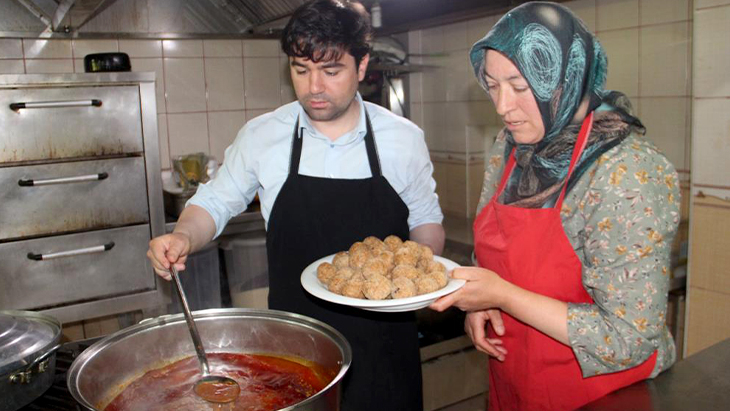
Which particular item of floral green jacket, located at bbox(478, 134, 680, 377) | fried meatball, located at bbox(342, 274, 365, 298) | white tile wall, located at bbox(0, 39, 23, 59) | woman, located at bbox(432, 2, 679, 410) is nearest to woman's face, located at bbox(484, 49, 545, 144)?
woman, located at bbox(432, 2, 679, 410)

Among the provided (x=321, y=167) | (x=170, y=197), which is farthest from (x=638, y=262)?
(x=170, y=197)

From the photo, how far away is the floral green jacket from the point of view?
1.09 meters

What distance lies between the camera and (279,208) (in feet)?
5.43

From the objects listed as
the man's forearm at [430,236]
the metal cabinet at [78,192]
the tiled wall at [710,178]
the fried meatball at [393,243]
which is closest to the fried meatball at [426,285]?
the fried meatball at [393,243]

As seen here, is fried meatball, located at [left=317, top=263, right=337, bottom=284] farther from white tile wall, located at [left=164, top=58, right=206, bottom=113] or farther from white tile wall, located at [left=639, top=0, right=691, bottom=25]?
white tile wall, located at [left=164, top=58, right=206, bottom=113]

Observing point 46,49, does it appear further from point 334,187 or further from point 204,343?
point 204,343

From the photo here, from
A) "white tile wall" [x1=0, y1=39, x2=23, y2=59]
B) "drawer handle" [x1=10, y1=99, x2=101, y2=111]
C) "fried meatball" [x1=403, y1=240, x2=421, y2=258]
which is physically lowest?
"fried meatball" [x1=403, y1=240, x2=421, y2=258]

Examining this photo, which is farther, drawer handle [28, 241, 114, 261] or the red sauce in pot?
drawer handle [28, 241, 114, 261]

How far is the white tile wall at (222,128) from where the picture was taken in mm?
3400

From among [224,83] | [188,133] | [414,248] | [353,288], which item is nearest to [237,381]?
[353,288]

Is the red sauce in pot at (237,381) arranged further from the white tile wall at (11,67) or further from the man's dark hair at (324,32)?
the white tile wall at (11,67)

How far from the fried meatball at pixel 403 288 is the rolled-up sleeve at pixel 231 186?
62 centimetres

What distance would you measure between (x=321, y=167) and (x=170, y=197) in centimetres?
148

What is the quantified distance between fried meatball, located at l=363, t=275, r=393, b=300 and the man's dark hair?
2.02 ft
